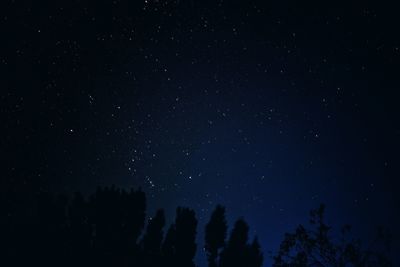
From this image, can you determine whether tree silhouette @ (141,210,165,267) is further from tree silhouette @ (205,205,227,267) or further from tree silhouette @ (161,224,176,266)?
tree silhouette @ (205,205,227,267)

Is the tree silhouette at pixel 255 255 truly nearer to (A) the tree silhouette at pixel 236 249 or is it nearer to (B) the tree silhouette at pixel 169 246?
(A) the tree silhouette at pixel 236 249

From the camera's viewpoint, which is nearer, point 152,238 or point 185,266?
point 185,266

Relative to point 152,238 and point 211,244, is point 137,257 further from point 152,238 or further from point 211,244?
point 211,244

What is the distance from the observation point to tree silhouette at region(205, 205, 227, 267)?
42778 mm

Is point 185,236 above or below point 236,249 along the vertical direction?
above

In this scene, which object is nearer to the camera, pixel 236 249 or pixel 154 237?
pixel 236 249

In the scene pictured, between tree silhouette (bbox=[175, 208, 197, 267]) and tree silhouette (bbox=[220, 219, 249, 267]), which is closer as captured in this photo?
tree silhouette (bbox=[175, 208, 197, 267])

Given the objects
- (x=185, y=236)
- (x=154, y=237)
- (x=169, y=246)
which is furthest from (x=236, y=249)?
(x=154, y=237)

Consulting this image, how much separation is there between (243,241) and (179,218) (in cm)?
790

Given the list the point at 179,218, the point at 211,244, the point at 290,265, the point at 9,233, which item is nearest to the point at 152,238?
the point at 179,218

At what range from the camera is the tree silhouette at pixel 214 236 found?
140ft

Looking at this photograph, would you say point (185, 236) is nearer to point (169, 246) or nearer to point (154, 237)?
point (169, 246)

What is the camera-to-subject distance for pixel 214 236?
141ft

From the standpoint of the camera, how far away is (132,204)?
144ft
